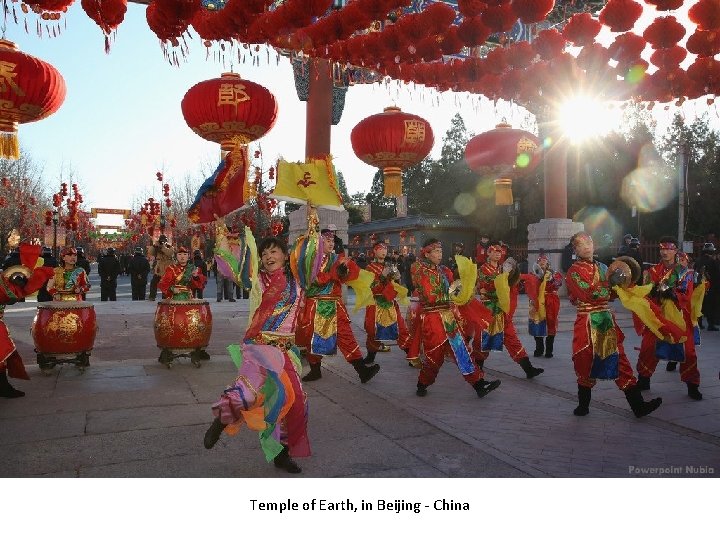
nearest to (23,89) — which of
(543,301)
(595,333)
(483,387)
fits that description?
(483,387)

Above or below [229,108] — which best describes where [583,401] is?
below

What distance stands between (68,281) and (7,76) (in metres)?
2.35

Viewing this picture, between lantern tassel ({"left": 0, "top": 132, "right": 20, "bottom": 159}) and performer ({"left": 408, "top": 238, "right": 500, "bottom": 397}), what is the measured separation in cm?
436

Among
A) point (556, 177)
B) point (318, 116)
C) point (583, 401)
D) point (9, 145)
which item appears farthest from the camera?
point (556, 177)

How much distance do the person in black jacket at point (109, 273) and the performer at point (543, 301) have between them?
1215cm

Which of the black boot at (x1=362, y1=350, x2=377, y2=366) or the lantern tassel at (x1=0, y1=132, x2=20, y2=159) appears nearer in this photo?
the lantern tassel at (x1=0, y1=132, x2=20, y2=159)

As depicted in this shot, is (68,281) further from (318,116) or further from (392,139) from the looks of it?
(318,116)

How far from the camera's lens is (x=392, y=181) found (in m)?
8.26

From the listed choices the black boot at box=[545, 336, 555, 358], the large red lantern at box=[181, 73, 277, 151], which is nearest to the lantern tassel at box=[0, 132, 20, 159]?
the large red lantern at box=[181, 73, 277, 151]

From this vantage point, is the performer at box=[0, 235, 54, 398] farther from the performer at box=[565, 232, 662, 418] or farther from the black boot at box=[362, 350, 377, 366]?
the performer at box=[565, 232, 662, 418]

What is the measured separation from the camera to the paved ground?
3562mm

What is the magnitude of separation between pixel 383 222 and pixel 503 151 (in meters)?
22.1

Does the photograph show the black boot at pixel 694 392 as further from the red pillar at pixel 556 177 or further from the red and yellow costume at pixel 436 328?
the red pillar at pixel 556 177

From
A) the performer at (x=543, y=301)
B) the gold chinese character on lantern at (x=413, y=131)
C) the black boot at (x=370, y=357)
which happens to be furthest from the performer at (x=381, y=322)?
the performer at (x=543, y=301)
